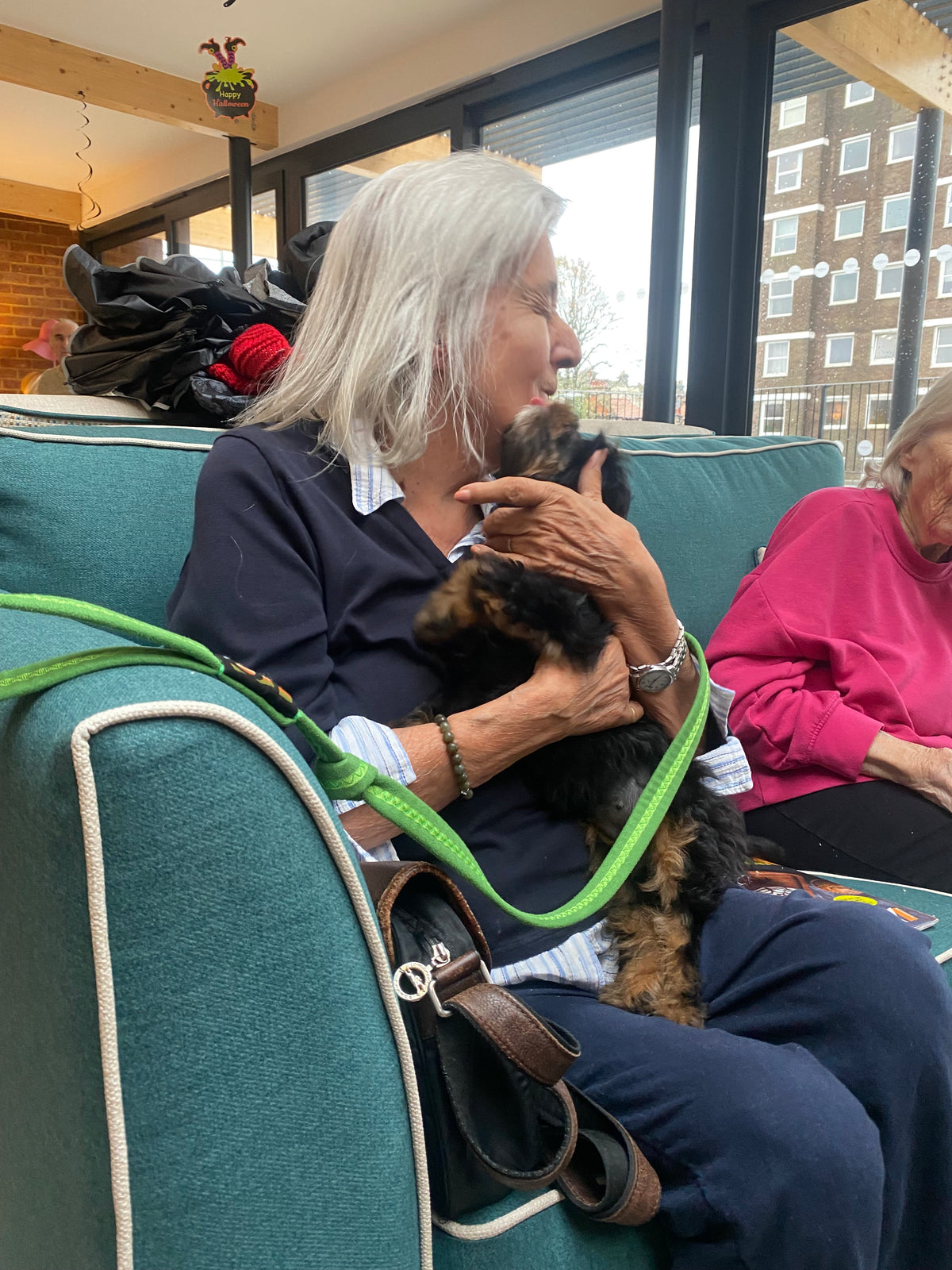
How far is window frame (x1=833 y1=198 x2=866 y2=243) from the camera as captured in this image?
3.32m

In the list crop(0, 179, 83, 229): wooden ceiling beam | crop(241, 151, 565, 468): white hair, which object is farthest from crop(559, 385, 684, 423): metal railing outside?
crop(0, 179, 83, 229): wooden ceiling beam

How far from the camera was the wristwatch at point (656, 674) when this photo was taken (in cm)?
123

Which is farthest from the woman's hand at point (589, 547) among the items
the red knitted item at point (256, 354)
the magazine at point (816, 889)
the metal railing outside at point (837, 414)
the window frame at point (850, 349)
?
the window frame at point (850, 349)

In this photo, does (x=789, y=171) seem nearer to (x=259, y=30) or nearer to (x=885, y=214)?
(x=885, y=214)

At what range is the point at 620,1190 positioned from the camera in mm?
774

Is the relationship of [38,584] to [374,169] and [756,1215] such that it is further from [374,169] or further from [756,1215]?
[374,169]

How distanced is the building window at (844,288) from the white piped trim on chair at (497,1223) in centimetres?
342

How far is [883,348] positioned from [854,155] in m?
0.72

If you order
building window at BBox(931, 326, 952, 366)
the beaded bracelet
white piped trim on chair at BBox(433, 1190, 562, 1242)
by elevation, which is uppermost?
building window at BBox(931, 326, 952, 366)

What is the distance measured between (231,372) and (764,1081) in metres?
2.08

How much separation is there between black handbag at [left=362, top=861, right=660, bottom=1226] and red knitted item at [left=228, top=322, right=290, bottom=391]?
1.84 metres

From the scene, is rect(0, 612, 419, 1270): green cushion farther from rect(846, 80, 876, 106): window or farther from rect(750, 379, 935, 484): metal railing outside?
rect(846, 80, 876, 106): window

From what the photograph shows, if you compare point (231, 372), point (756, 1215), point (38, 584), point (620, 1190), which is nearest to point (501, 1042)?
point (620, 1190)

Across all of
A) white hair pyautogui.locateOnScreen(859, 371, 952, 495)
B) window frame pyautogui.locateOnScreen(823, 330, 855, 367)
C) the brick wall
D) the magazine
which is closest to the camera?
the magazine
